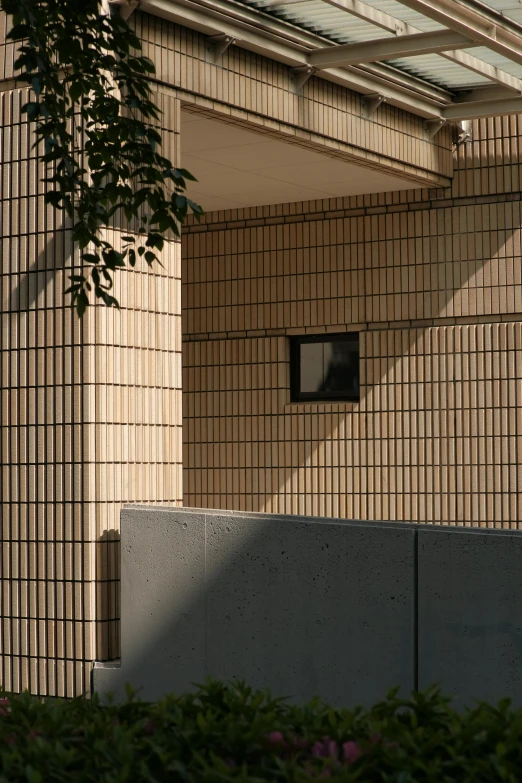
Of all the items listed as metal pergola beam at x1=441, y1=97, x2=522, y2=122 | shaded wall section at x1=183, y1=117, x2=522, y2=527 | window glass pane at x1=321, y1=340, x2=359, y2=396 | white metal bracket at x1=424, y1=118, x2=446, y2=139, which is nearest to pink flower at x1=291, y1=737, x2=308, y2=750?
shaded wall section at x1=183, y1=117, x2=522, y2=527

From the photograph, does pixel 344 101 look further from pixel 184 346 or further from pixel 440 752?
pixel 440 752

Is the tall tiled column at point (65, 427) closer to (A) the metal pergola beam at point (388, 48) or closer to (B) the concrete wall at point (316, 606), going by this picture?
(B) the concrete wall at point (316, 606)

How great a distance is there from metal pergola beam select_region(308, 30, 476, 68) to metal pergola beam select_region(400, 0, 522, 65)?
0.13m

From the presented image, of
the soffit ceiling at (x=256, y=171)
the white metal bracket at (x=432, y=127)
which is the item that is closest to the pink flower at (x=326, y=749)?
the soffit ceiling at (x=256, y=171)

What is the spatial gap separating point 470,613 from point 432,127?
17.5 feet

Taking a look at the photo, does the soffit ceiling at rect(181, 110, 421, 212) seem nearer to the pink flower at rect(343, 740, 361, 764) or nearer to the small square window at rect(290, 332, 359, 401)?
the small square window at rect(290, 332, 359, 401)

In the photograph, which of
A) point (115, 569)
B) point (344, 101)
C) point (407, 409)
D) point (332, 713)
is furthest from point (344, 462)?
point (332, 713)

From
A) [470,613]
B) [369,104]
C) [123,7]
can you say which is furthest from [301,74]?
[470,613]

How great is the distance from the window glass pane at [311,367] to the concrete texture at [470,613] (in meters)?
4.96

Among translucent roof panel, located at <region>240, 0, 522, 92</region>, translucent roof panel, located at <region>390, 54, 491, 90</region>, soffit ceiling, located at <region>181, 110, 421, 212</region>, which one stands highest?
translucent roof panel, located at <region>390, 54, 491, 90</region>

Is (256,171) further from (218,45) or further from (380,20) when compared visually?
(380,20)

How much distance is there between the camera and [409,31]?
26.8ft

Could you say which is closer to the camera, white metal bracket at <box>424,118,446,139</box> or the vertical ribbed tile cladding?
the vertical ribbed tile cladding

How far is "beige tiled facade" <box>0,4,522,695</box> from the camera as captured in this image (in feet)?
23.4
